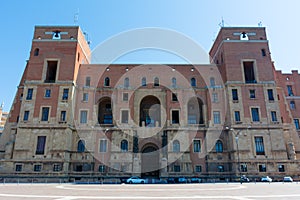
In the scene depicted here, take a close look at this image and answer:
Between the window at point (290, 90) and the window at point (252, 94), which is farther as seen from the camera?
the window at point (290, 90)

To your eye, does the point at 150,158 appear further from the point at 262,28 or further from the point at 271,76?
the point at 262,28

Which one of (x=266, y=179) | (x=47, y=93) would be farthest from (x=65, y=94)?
(x=266, y=179)

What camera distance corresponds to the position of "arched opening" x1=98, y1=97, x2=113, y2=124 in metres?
42.8

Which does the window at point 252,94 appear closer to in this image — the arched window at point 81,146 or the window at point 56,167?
the arched window at point 81,146

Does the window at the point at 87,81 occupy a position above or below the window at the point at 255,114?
above

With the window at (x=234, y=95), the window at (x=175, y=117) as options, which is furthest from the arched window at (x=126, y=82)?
the window at (x=234, y=95)

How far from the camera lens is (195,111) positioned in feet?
143

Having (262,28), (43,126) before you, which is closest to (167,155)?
(43,126)

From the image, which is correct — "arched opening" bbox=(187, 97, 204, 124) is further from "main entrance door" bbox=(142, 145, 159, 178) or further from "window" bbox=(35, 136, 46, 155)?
"window" bbox=(35, 136, 46, 155)

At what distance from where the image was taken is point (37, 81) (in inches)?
1534

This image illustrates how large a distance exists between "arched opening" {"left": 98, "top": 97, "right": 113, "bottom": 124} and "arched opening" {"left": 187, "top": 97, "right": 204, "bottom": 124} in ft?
48.2

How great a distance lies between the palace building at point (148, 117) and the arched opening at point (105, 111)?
19cm

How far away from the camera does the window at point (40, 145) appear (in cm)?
3531

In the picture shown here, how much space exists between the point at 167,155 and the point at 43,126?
1996 centimetres
